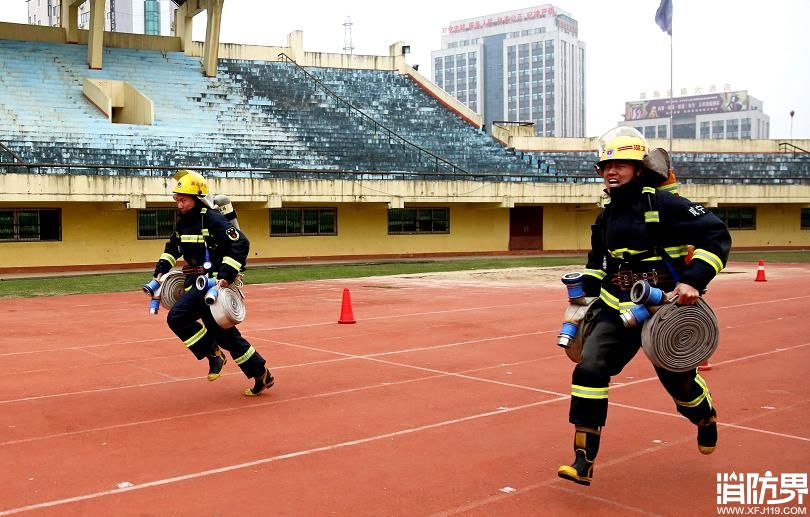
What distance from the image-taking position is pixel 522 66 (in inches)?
6801

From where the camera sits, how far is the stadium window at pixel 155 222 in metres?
33.3

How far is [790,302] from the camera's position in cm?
1720

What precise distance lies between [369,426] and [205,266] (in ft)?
8.00

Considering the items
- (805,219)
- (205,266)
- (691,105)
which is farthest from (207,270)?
(691,105)

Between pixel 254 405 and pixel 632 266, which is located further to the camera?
pixel 254 405

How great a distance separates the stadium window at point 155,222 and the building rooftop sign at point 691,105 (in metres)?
148

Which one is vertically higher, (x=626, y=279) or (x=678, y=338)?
(x=626, y=279)

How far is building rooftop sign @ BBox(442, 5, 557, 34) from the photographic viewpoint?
16725 cm

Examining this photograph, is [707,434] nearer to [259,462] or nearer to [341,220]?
[259,462]

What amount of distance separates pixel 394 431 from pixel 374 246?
104ft

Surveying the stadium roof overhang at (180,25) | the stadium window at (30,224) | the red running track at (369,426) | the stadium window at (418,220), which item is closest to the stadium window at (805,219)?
the stadium window at (418,220)

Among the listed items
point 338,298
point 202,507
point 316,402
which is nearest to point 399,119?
point 338,298

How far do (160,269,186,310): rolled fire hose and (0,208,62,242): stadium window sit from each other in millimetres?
24486

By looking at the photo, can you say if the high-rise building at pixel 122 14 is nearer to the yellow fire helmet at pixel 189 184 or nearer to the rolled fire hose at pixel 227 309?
the yellow fire helmet at pixel 189 184
